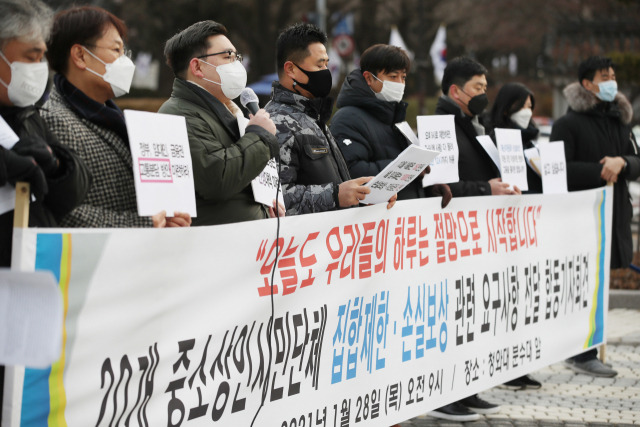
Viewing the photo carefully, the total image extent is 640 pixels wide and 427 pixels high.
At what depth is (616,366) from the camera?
739 cm

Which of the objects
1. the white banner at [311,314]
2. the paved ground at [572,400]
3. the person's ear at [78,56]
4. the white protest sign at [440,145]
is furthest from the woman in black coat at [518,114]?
the person's ear at [78,56]

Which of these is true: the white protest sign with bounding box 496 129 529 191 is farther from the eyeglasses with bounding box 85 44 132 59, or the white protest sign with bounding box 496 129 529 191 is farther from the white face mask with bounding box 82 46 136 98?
the white face mask with bounding box 82 46 136 98

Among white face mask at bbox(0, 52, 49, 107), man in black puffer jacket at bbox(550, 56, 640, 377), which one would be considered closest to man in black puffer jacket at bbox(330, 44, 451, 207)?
man in black puffer jacket at bbox(550, 56, 640, 377)

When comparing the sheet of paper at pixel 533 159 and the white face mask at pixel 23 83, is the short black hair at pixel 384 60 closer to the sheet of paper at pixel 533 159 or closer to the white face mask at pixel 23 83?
the sheet of paper at pixel 533 159

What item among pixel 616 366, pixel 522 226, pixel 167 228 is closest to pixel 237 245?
pixel 167 228

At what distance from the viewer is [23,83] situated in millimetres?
3199

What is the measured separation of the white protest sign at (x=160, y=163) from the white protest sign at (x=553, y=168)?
366cm

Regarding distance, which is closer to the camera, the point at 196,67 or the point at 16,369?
the point at 16,369

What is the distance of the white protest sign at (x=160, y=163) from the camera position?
3.49 meters

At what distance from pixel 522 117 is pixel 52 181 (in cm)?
464

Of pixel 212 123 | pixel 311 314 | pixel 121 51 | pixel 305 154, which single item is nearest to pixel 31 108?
pixel 121 51

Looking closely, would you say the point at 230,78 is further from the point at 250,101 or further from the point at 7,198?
the point at 7,198

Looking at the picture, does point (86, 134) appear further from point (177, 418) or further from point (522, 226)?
point (522, 226)

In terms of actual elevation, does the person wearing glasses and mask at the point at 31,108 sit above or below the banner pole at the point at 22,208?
above
